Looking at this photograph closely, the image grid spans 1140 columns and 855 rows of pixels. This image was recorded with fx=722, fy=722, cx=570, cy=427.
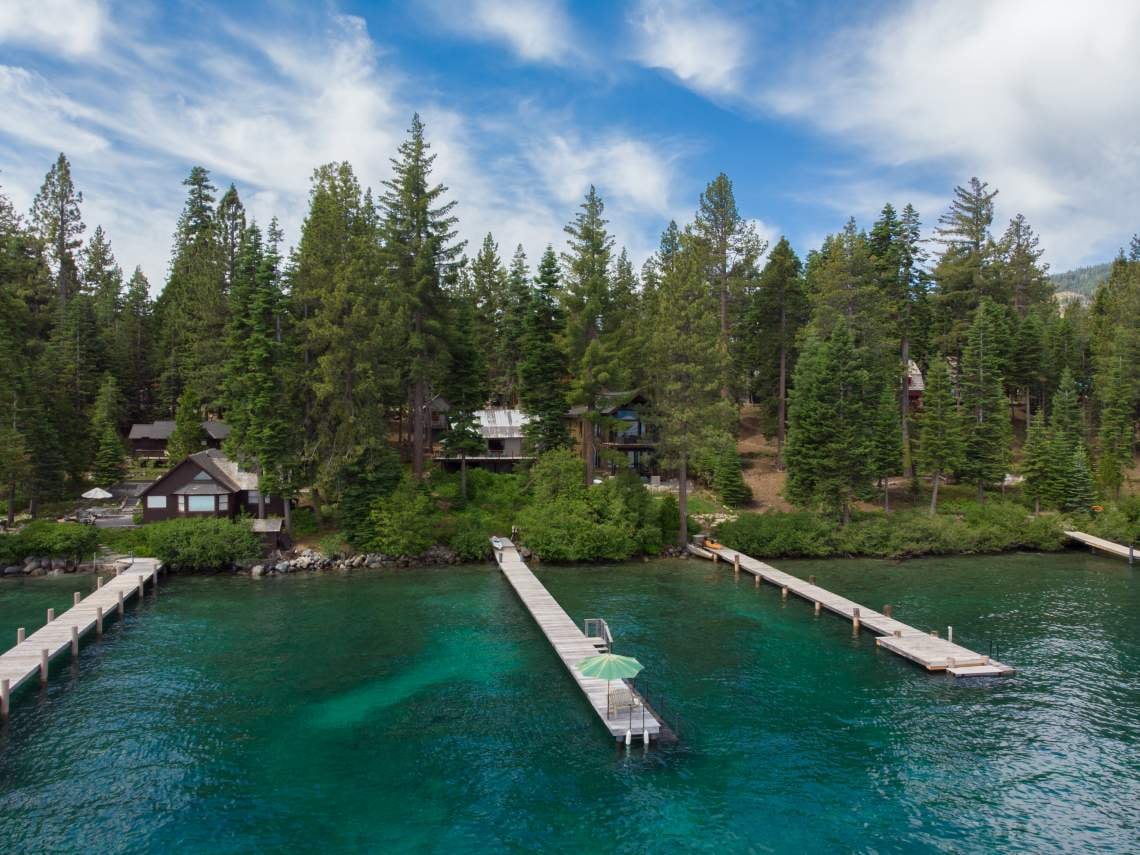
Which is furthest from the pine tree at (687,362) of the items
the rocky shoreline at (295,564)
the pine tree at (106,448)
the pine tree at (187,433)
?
the pine tree at (106,448)

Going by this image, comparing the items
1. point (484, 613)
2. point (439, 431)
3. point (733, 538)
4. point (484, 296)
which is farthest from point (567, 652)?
point (484, 296)

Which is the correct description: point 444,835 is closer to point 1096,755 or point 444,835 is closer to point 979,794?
point 979,794

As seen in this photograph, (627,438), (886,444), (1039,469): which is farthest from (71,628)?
(1039,469)

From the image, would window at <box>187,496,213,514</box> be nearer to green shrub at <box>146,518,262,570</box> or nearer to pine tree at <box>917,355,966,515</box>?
green shrub at <box>146,518,262,570</box>

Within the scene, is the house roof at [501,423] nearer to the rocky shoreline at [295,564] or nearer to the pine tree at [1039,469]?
the rocky shoreline at [295,564]

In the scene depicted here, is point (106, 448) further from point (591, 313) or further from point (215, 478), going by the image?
point (591, 313)

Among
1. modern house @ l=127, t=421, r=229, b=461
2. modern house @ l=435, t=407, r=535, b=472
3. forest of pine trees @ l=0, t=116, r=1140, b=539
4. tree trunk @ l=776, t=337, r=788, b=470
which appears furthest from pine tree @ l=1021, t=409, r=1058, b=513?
modern house @ l=127, t=421, r=229, b=461
